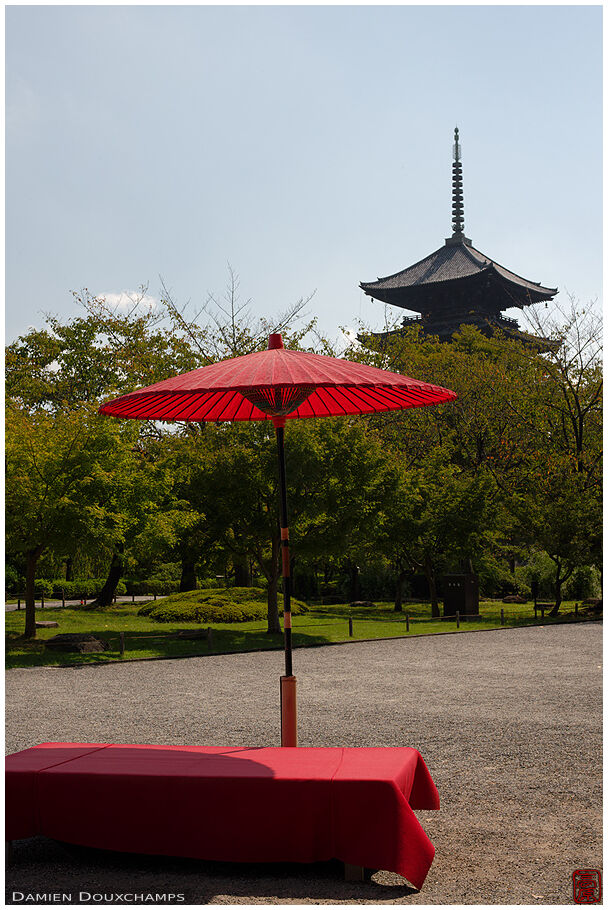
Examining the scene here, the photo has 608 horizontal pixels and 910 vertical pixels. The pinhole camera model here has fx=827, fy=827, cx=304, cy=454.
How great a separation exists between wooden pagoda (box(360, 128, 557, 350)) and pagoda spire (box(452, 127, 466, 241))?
30.2 inches

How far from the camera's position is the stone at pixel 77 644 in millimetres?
16219

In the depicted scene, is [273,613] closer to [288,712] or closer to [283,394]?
[288,712]

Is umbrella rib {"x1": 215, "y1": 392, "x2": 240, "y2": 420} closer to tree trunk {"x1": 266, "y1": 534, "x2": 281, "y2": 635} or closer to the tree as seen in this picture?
the tree

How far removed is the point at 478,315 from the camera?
172ft

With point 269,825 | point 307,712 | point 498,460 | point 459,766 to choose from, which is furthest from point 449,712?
point 498,460

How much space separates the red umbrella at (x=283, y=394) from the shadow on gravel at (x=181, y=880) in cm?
122

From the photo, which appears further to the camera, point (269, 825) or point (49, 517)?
point (49, 517)

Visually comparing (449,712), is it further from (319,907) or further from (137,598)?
(137,598)

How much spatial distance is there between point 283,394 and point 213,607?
57.2 feet

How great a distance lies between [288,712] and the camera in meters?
6.20

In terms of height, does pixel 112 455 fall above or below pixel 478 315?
below

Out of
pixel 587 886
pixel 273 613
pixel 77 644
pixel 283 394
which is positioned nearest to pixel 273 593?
pixel 273 613

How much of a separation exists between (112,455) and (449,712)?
943cm

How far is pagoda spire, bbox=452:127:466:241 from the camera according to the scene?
57.6m
